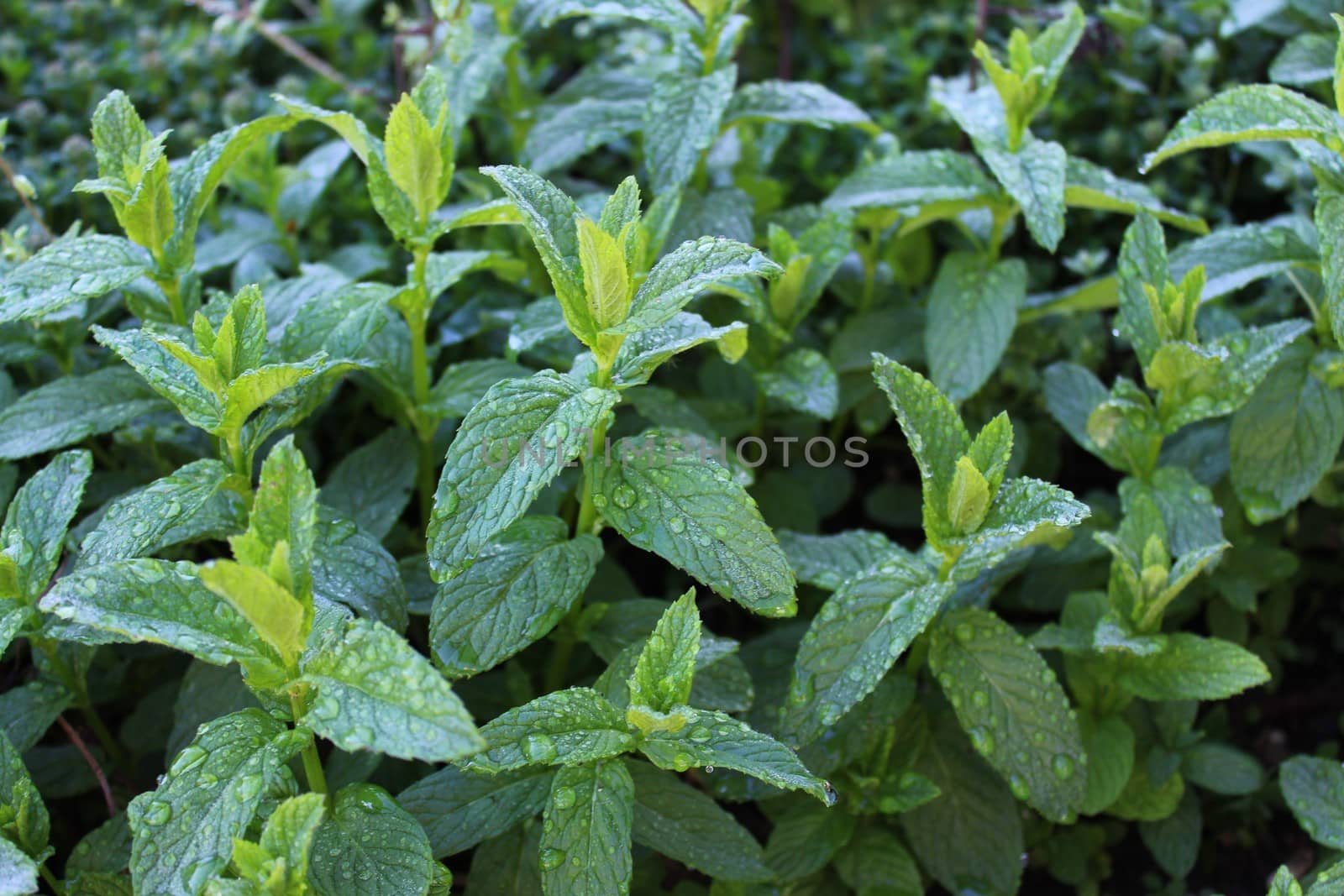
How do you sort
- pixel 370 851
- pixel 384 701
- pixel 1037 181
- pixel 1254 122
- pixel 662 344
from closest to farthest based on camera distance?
pixel 384 701 → pixel 370 851 → pixel 662 344 → pixel 1254 122 → pixel 1037 181

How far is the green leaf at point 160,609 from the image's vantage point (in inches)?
51.8

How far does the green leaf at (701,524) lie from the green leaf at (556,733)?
8.5 inches

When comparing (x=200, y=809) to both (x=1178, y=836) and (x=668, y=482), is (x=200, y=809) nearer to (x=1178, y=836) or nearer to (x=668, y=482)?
(x=668, y=482)

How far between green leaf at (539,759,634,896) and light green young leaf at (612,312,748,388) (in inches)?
20.8

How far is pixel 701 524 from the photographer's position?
154cm

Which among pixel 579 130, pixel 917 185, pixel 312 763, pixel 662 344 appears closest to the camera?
pixel 312 763

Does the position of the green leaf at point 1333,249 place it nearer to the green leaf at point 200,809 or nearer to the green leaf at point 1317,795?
the green leaf at point 1317,795

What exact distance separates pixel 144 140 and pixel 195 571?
776 mm

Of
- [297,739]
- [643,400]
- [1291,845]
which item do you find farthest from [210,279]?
[1291,845]

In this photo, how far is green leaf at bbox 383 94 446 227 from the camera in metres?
1.71

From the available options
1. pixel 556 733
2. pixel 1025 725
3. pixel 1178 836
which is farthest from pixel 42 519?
pixel 1178 836

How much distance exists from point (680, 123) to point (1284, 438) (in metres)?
1.19

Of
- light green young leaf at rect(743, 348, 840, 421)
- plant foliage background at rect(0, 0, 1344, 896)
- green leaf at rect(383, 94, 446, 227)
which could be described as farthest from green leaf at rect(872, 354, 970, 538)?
green leaf at rect(383, 94, 446, 227)

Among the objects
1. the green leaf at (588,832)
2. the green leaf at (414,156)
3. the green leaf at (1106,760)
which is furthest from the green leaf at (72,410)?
the green leaf at (1106,760)
